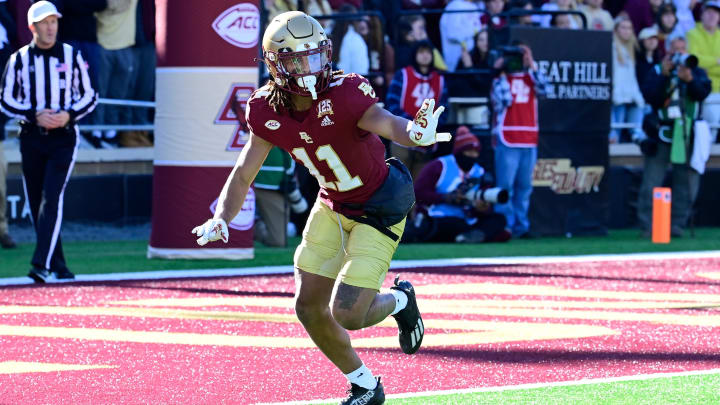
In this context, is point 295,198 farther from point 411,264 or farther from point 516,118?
point 516,118

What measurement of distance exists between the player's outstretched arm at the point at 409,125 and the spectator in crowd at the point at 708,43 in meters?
12.7

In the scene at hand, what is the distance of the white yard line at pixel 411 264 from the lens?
11219 millimetres

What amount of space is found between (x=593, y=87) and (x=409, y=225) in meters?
2.97

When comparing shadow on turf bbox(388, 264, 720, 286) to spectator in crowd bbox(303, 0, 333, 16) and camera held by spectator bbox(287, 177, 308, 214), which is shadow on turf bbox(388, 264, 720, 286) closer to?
camera held by spectator bbox(287, 177, 308, 214)

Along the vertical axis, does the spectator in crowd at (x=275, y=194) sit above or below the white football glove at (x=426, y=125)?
below

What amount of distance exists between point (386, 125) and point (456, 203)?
8.98 meters

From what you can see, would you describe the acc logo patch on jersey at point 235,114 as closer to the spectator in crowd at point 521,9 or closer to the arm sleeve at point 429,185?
the arm sleeve at point 429,185

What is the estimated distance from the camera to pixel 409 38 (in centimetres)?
1652

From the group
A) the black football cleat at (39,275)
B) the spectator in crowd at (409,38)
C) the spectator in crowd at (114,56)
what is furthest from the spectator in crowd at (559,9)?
the black football cleat at (39,275)

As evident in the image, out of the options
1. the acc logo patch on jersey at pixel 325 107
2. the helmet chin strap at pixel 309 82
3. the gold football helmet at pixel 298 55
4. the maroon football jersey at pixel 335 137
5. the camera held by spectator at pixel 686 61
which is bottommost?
the camera held by spectator at pixel 686 61

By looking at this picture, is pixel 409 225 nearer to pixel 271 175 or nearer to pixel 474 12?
pixel 271 175

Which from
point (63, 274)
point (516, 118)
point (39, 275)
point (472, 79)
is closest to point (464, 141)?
point (516, 118)

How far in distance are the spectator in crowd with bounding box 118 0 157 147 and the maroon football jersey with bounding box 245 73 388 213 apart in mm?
8932

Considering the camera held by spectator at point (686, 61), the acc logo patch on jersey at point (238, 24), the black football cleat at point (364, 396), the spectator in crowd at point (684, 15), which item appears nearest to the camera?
the black football cleat at point (364, 396)
